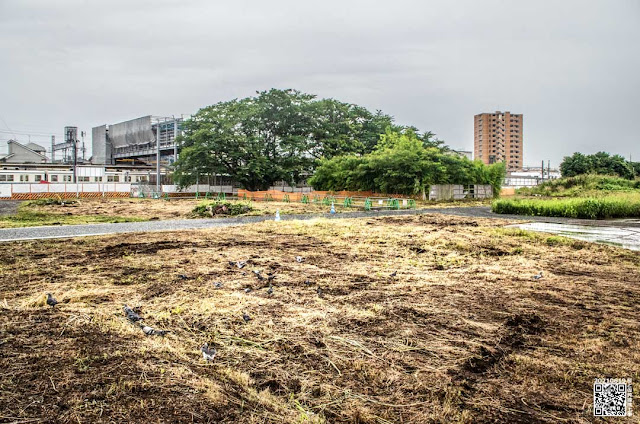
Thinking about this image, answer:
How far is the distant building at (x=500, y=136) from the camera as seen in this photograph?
11719 centimetres

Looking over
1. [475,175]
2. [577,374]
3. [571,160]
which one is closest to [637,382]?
[577,374]

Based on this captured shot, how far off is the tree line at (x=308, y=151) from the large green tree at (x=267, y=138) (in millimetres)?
84

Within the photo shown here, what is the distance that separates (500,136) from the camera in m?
118

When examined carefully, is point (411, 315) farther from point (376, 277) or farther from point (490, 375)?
point (376, 277)

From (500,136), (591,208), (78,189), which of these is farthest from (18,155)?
(500,136)

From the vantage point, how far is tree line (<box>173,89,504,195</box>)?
3219 cm

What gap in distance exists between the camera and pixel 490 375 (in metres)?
3.10

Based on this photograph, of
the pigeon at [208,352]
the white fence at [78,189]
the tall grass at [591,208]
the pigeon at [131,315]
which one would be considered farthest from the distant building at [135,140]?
the pigeon at [208,352]

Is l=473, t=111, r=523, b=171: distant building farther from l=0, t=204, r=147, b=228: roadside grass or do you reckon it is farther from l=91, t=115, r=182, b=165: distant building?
l=0, t=204, r=147, b=228: roadside grass

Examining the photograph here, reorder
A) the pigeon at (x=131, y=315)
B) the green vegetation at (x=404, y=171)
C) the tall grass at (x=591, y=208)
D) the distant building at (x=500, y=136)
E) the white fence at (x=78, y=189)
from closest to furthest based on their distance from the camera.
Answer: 1. the pigeon at (x=131, y=315)
2. the tall grass at (x=591, y=208)
3. the green vegetation at (x=404, y=171)
4. the white fence at (x=78, y=189)
5. the distant building at (x=500, y=136)

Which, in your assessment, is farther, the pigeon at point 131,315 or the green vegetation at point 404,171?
the green vegetation at point 404,171

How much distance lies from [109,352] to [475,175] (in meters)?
34.5

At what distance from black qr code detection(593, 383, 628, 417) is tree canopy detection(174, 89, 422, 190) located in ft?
118

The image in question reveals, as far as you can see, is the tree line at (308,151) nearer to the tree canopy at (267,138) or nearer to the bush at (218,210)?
the tree canopy at (267,138)
